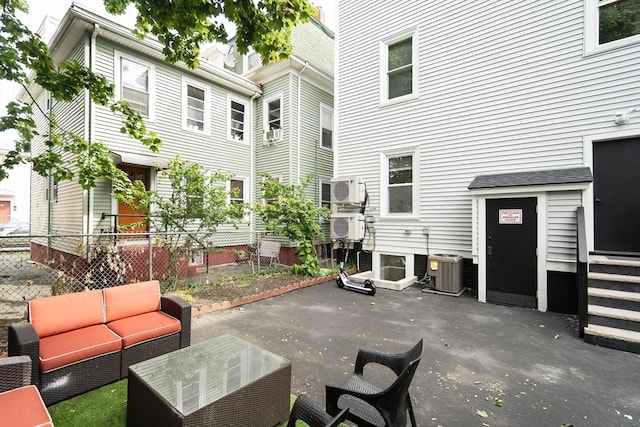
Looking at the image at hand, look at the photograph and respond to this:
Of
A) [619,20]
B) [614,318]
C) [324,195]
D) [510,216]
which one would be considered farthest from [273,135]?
[614,318]

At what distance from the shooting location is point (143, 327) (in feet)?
10.9

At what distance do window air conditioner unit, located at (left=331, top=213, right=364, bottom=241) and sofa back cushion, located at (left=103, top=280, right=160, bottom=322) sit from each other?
506 centimetres

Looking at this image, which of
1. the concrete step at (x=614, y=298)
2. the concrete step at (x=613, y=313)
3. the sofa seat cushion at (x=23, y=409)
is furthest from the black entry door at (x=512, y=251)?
the sofa seat cushion at (x=23, y=409)

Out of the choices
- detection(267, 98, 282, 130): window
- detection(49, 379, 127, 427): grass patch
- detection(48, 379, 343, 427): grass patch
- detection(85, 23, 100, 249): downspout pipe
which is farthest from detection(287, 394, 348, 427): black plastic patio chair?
detection(267, 98, 282, 130): window

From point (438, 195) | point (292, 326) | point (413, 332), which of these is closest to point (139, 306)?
point (292, 326)

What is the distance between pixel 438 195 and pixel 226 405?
691 centimetres

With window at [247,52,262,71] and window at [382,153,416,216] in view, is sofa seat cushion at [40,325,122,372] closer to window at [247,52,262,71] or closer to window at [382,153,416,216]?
window at [382,153,416,216]

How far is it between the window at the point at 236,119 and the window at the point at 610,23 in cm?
1065

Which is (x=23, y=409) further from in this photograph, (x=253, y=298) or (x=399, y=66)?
(x=399, y=66)

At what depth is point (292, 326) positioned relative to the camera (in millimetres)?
4754

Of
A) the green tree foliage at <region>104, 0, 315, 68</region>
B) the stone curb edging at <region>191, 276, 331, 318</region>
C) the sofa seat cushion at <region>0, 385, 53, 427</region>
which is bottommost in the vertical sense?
the stone curb edging at <region>191, 276, 331, 318</region>

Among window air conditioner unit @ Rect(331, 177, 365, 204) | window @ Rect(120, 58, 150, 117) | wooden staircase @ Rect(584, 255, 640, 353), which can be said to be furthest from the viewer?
window @ Rect(120, 58, 150, 117)

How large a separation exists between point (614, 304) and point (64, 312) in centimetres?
730

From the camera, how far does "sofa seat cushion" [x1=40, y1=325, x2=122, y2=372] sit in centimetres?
266
